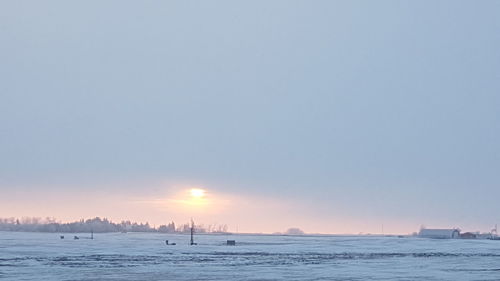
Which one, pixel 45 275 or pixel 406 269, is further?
pixel 406 269

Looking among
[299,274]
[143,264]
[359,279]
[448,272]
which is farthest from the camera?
[143,264]

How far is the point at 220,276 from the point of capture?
41062 mm

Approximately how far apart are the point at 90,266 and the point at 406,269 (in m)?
17.6

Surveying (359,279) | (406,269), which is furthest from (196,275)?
(406,269)

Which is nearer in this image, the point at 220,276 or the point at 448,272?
the point at 220,276

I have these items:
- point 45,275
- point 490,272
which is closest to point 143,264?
point 45,275

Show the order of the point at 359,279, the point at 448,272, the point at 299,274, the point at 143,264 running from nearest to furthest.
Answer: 1. the point at 359,279
2. the point at 299,274
3. the point at 448,272
4. the point at 143,264

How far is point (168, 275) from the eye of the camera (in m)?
41.6

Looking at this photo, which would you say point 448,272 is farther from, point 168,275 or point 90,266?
point 90,266

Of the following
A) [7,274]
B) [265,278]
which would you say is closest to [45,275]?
[7,274]

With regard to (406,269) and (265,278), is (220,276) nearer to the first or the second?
(265,278)

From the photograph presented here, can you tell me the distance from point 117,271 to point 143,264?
7.39m

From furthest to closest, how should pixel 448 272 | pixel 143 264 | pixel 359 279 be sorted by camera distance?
pixel 143 264 → pixel 448 272 → pixel 359 279

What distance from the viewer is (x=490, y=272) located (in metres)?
45.8
